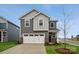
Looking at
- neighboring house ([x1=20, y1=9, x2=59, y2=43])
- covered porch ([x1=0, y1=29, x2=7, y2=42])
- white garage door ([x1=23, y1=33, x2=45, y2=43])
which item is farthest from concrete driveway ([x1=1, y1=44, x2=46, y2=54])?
covered porch ([x1=0, y1=29, x2=7, y2=42])

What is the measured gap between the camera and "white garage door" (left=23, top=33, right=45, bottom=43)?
110 ft

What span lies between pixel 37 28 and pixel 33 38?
1543mm

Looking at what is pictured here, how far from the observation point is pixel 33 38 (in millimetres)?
33812

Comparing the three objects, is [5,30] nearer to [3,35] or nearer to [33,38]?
[3,35]

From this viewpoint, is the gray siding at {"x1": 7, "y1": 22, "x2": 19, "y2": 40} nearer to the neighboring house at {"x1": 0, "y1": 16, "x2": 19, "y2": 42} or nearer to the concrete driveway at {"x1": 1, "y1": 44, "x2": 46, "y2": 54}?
the neighboring house at {"x1": 0, "y1": 16, "x2": 19, "y2": 42}

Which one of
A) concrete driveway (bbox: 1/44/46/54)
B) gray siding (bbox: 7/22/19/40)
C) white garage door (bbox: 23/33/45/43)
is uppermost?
gray siding (bbox: 7/22/19/40)

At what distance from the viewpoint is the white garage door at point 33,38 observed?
3359 cm

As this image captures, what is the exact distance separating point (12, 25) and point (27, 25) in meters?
5.55

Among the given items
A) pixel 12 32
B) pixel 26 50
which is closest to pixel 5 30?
pixel 12 32

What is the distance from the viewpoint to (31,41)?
3356 cm

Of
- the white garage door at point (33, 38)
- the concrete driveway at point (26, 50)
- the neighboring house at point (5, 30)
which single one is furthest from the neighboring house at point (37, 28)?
the concrete driveway at point (26, 50)

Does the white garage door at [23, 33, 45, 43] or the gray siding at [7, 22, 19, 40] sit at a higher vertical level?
the gray siding at [7, 22, 19, 40]

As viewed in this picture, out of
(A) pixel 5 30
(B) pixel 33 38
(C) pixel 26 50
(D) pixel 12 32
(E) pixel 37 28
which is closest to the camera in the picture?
(C) pixel 26 50
